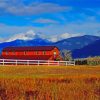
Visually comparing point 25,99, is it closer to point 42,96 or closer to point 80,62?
point 42,96

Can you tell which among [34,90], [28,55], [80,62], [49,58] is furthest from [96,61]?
[34,90]

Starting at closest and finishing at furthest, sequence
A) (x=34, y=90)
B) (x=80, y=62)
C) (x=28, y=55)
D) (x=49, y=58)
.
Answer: (x=34, y=90) < (x=80, y=62) < (x=49, y=58) < (x=28, y=55)

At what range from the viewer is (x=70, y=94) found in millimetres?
22125

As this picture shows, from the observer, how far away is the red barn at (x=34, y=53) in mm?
110062

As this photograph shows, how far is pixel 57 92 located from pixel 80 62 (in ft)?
241

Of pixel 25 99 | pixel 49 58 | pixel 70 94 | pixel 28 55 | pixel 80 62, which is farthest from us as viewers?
pixel 28 55

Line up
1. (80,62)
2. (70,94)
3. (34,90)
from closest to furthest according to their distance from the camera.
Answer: (70,94) → (34,90) → (80,62)

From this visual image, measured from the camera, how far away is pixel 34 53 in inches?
4537

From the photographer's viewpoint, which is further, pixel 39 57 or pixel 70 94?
pixel 39 57

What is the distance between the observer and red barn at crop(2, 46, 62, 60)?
11006 centimetres

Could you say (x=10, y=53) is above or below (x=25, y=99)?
above

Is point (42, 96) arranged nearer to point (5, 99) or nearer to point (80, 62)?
point (5, 99)

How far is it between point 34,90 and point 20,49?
93.6m

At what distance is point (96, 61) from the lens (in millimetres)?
98188
